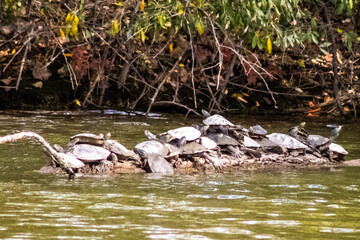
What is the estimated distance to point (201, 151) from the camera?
8.61 metres

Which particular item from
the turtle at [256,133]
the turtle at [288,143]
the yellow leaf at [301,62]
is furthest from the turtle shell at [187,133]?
the yellow leaf at [301,62]

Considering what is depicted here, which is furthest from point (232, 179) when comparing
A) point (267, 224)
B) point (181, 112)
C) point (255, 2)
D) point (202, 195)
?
point (181, 112)

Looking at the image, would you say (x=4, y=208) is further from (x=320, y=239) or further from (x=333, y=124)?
(x=333, y=124)

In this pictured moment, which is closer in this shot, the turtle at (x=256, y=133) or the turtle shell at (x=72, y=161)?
the turtle shell at (x=72, y=161)

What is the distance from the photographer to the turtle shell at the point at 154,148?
8.32 m

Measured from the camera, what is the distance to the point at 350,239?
4.86 metres

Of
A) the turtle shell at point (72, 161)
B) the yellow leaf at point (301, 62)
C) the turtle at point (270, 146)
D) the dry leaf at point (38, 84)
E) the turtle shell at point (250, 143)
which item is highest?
the yellow leaf at point (301, 62)

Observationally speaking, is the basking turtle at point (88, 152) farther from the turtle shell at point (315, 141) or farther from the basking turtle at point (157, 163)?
the turtle shell at point (315, 141)

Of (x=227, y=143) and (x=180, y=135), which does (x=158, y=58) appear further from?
(x=180, y=135)

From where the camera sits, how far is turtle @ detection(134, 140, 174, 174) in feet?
26.4

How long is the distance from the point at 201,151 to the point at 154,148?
0.54m

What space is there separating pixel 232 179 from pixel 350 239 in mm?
2911

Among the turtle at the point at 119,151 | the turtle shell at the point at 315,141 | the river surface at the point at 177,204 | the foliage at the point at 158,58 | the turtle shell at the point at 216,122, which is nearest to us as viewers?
the river surface at the point at 177,204

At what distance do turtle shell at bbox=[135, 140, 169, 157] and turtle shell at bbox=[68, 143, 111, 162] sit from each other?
0.44 meters
